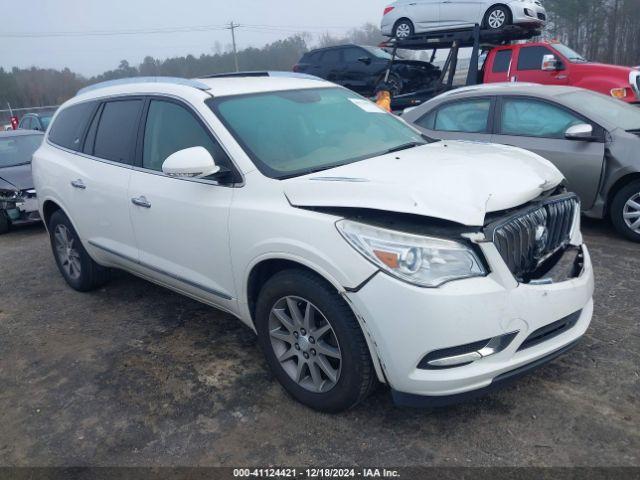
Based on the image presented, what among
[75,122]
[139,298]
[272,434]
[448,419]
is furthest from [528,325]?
[75,122]

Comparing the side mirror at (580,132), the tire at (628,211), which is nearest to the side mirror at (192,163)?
the side mirror at (580,132)

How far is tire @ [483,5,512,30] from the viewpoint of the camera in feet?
35.9

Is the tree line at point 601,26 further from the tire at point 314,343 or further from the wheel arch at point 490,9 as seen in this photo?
Answer: the tire at point 314,343

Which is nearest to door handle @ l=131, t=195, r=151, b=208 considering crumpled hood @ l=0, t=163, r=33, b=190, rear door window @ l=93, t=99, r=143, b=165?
rear door window @ l=93, t=99, r=143, b=165

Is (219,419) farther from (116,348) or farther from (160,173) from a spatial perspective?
(160,173)

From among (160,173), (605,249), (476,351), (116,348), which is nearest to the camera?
(476,351)

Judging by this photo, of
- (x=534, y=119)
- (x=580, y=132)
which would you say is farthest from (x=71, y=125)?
(x=580, y=132)

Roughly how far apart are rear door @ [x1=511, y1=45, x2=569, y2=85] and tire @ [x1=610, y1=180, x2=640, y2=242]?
6.03 m

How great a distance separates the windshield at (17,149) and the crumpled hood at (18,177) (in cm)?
30

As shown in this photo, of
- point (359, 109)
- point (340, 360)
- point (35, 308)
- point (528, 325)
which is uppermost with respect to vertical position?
point (359, 109)

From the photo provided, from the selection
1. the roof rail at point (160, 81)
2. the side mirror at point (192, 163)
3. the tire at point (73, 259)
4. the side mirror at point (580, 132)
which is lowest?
the tire at point (73, 259)

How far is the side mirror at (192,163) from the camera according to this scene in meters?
2.95

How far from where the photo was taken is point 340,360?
264 centimetres

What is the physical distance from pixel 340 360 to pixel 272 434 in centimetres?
55
